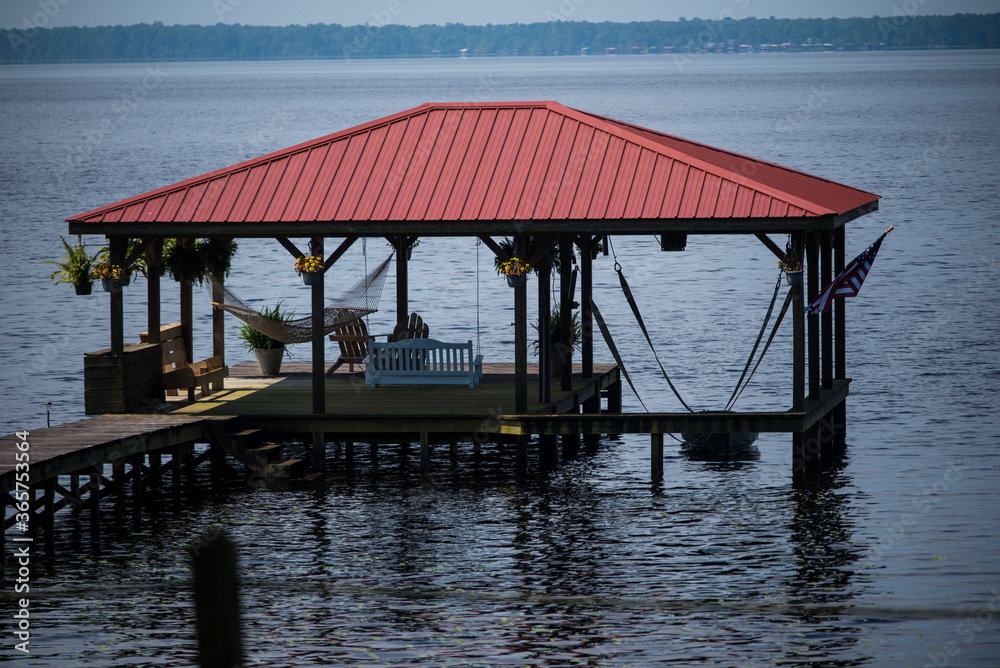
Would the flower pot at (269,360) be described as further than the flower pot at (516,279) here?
Yes

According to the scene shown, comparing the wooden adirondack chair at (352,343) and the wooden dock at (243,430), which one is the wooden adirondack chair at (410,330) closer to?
the wooden adirondack chair at (352,343)

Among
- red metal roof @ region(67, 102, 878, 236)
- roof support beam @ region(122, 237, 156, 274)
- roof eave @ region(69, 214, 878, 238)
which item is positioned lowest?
roof support beam @ region(122, 237, 156, 274)

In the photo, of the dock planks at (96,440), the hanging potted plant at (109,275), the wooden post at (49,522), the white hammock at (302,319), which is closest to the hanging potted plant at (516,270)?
the white hammock at (302,319)

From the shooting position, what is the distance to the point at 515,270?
1642cm

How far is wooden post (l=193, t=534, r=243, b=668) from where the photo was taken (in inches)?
184

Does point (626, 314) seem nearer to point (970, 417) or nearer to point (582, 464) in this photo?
point (970, 417)

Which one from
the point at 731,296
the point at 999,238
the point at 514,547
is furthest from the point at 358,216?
the point at 999,238

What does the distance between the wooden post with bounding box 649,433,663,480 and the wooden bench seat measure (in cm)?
577

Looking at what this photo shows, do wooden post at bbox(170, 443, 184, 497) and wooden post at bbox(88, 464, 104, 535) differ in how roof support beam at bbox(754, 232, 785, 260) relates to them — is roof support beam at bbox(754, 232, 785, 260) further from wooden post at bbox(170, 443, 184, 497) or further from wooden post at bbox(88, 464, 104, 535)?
wooden post at bbox(88, 464, 104, 535)

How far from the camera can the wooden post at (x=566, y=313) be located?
18531mm

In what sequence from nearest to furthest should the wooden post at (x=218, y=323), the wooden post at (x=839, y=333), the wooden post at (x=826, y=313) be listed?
the wooden post at (x=826, y=313)
the wooden post at (x=218, y=323)
the wooden post at (x=839, y=333)

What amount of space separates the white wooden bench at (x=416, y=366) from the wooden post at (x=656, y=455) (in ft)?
8.10

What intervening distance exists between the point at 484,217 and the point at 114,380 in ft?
15.9

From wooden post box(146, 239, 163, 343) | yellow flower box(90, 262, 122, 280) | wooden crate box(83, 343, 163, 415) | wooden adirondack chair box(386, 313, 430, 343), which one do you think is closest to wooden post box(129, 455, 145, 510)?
wooden crate box(83, 343, 163, 415)
